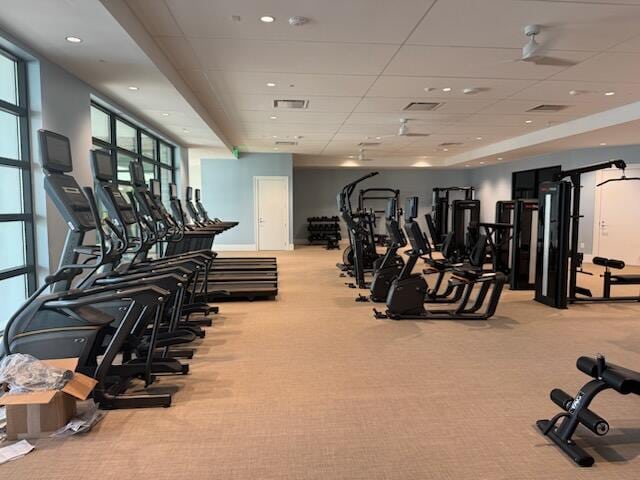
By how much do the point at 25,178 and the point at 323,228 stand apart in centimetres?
1155

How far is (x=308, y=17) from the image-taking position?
374 cm

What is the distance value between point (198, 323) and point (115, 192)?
6.21 ft

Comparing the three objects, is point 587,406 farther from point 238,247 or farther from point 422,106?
point 238,247

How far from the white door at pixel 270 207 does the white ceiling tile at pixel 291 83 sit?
6.77m

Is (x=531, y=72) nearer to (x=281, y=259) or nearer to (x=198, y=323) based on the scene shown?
(x=198, y=323)

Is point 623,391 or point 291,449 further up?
point 623,391

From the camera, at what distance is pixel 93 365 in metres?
3.09

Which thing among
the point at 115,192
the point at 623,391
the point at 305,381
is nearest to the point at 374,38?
the point at 115,192

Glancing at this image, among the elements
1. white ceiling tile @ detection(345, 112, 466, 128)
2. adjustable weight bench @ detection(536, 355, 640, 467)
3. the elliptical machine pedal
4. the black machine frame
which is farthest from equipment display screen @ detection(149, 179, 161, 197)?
the black machine frame

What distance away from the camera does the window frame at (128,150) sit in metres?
6.22

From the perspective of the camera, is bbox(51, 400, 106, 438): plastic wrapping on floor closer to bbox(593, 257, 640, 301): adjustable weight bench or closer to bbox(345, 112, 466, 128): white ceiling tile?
bbox(345, 112, 466, 128): white ceiling tile

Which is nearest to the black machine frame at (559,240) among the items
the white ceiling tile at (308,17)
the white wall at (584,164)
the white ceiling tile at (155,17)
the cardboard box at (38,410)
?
the white ceiling tile at (308,17)

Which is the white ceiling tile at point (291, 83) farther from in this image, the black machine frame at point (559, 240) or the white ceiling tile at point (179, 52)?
the black machine frame at point (559, 240)

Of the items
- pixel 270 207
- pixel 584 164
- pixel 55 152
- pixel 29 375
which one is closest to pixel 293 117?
pixel 55 152
